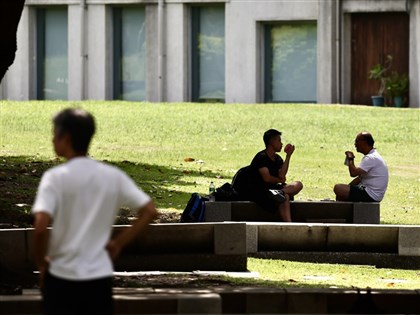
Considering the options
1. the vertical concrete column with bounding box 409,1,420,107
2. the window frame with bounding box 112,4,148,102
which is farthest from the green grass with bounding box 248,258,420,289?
the window frame with bounding box 112,4,148,102

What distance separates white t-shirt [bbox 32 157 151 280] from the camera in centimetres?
709

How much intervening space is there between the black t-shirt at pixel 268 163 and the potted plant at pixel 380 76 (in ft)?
70.0

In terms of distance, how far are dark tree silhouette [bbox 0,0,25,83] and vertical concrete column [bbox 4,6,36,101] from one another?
28864 millimetres

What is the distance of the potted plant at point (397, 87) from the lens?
125 feet

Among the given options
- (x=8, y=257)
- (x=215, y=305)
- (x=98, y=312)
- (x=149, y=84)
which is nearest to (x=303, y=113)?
(x=149, y=84)

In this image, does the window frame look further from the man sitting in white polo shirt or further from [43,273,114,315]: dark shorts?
[43,273,114,315]: dark shorts

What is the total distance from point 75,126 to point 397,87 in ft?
103

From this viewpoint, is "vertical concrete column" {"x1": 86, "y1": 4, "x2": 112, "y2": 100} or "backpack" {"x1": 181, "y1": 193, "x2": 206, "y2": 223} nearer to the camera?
"backpack" {"x1": 181, "y1": 193, "x2": 206, "y2": 223}

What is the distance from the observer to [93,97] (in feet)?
140

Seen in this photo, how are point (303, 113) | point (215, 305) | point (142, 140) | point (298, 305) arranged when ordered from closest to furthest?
point (215, 305)
point (298, 305)
point (142, 140)
point (303, 113)

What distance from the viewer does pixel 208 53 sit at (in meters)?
42.2

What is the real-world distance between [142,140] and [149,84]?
12.9 meters

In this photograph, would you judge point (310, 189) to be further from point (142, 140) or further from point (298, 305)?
point (298, 305)

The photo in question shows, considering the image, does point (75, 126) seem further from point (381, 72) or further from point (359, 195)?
point (381, 72)
